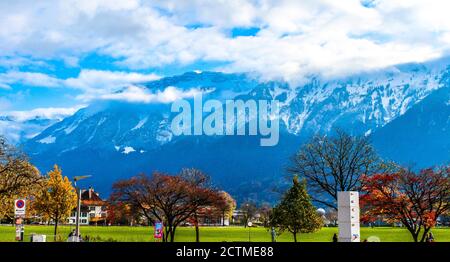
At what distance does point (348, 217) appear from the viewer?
3741cm

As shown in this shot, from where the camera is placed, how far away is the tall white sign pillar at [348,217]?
37.3 metres

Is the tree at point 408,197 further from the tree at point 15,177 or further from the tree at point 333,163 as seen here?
the tree at point 15,177

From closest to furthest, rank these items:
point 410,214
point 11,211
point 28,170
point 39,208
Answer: point 410,214 < point 28,170 < point 11,211 < point 39,208

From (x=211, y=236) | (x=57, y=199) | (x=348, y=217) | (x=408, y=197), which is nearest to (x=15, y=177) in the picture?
(x=57, y=199)

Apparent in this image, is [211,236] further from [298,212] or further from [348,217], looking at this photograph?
[348,217]

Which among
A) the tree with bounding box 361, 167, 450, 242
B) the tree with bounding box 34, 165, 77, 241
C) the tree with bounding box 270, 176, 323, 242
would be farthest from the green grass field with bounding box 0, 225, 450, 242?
the tree with bounding box 361, 167, 450, 242

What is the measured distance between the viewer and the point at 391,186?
48.5 metres

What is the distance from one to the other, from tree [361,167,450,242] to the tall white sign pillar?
33.0ft

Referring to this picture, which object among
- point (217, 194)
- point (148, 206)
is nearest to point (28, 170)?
point (148, 206)

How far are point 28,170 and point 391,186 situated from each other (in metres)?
35.2

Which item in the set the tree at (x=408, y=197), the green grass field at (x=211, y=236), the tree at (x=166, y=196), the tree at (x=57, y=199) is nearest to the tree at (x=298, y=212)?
the tree at (x=166, y=196)

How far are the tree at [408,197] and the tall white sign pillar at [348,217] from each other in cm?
1006

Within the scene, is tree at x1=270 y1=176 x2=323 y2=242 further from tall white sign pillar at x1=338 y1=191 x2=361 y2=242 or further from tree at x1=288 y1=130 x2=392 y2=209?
tall white sign pillar at x1=338 y1=191 x2=361 y2=242
